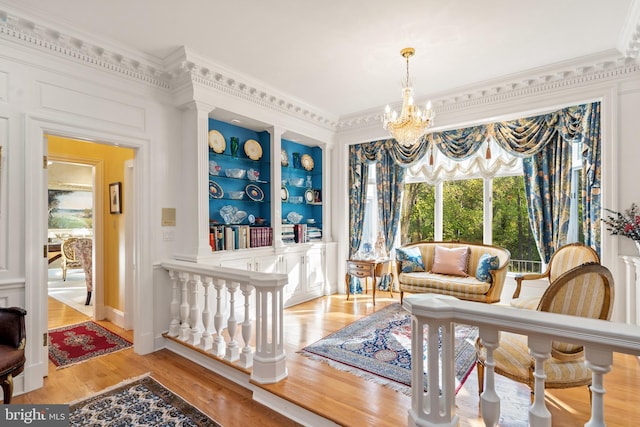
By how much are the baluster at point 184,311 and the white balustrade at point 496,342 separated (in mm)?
2317

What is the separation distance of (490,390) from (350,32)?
2.82 metres

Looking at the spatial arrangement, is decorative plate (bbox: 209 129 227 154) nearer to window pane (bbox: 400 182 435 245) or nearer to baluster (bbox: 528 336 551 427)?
window pane (bbox: 400 182 435 245)

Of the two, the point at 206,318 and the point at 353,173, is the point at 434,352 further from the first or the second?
the point at 353,173

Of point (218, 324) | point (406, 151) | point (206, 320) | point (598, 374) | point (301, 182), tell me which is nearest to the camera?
point (598, 374)

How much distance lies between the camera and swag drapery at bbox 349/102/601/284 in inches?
144

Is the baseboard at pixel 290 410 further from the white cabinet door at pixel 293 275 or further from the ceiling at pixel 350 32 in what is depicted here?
the ceiling at pixel 350 32

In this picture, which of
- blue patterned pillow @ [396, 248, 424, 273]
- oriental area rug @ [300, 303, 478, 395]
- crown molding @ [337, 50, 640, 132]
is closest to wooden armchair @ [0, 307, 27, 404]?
oriental area rug @ [300, 303, 478, 395]

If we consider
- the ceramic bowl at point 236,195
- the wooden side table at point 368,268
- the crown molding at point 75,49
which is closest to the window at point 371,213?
the wooden side table at point 368,268

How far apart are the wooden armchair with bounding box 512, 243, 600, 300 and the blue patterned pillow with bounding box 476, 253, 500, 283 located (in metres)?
0.28

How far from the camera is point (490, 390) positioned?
1378 millimetres

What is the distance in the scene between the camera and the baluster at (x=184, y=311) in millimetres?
3127

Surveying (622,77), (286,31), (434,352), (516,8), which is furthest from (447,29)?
(434,352)

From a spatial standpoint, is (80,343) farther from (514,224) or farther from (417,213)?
(514,224)

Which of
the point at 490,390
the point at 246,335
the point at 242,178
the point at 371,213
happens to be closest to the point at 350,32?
the point at 242,178
